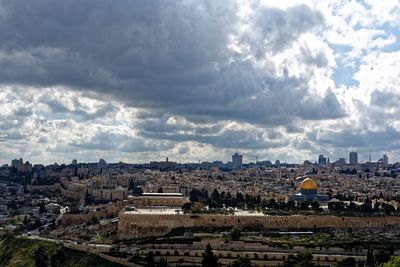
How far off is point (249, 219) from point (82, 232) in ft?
51.6

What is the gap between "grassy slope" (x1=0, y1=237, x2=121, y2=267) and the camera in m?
49.5

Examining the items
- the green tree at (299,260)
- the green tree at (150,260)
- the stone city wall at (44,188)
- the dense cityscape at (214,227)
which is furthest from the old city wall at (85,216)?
the stone city wall at (44,188)

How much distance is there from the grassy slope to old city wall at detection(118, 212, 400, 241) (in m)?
7.38

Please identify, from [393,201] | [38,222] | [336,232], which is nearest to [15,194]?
[38,222]

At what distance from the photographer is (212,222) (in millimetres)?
60188

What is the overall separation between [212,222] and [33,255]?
15525 mm

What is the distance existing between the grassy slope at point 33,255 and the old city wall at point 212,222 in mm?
7384

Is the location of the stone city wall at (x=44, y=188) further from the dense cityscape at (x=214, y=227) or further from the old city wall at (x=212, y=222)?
the old city wall at (x=212, y=222)

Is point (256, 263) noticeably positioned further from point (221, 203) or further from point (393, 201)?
point (393, 201)

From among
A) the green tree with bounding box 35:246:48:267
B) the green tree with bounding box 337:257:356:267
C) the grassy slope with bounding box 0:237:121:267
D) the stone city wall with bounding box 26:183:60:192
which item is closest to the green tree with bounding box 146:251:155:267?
the grassy slope with bounding box 0:237:121:267

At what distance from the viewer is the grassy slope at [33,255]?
4947cm

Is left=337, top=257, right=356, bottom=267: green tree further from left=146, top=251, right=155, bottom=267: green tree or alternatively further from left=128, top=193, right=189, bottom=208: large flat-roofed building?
left=128, top=193, right=189, bottom=208: large flat-roofed building

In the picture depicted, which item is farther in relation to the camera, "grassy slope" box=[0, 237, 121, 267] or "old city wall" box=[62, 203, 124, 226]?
"old city wall" box=[62, 203, 124, 226]

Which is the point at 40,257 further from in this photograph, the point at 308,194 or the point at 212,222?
the point at 308,194
